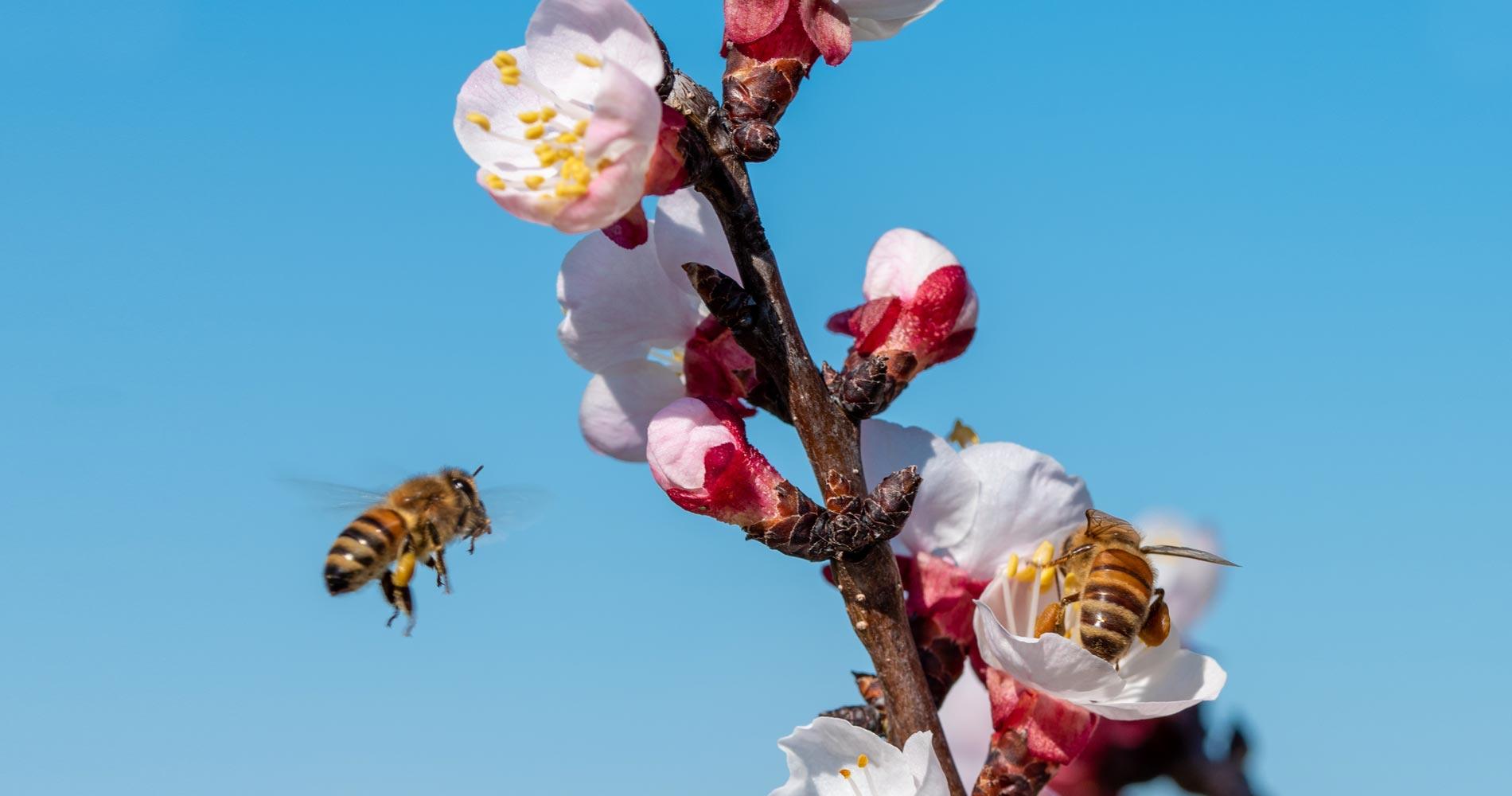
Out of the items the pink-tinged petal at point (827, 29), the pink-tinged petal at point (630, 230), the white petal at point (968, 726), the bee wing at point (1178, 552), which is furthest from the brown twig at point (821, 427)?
the white petal at point (968, 726)

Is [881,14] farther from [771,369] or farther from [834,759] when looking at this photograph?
[834,759]

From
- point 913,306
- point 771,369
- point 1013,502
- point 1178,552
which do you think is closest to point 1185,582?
point 1178,552

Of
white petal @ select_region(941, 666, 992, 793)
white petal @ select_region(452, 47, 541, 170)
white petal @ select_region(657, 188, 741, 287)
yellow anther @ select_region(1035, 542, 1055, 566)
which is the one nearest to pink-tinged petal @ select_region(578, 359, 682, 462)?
white petal @ select_region(657, 188, 741, 287)

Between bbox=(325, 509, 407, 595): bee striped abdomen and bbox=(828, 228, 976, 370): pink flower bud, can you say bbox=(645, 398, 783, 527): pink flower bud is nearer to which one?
bbox=(828, 228, 976, 370): pink flower bud


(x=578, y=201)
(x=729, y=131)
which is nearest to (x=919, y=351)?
(x=729, y=131)

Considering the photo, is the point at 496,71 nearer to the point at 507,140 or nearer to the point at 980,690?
the point at 507,140

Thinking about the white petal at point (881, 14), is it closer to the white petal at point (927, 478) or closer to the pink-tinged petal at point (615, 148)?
the pink-tinged petal at point (615, 148)
